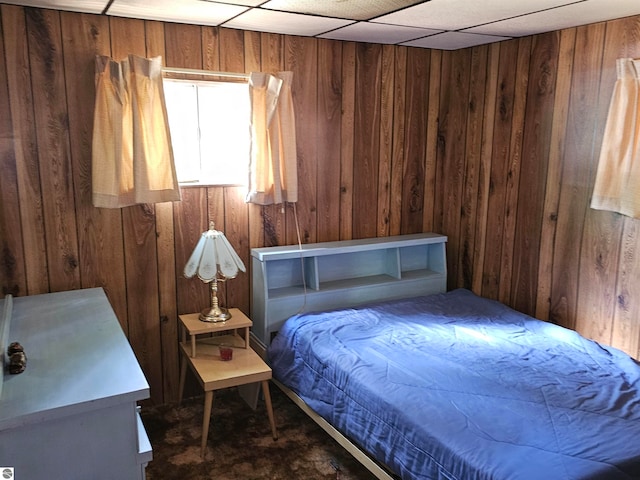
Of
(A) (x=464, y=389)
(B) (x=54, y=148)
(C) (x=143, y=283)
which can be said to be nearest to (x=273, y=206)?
(C) (x=143, y=283)

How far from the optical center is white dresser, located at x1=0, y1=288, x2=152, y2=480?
1572mm

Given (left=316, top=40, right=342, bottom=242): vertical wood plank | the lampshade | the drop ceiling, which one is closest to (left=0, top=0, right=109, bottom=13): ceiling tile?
the drop ceiling

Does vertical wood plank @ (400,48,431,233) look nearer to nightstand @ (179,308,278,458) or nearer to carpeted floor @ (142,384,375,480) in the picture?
nightstand @ (179,308,278,458)

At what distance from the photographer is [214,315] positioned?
300 centimetres

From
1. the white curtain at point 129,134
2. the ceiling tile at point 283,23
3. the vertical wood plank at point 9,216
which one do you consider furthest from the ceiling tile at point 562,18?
the vertical wood plank at point 9,216

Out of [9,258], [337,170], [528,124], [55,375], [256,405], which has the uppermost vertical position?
[528,124]

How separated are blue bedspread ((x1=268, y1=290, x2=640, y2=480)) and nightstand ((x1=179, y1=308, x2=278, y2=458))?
0.16 metres

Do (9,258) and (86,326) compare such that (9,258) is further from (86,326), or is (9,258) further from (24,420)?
(24,420)

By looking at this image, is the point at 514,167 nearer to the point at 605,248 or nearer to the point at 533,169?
the point at 533,169

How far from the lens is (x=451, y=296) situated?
3486 millimetres

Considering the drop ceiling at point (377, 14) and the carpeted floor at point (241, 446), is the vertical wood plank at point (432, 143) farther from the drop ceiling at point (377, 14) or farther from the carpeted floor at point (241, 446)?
the carpeted floor at point (241, 446)

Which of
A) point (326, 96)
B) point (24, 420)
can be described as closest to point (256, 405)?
point (24, 420)

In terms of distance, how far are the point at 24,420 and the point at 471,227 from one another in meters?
2.93

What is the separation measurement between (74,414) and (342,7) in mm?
2010
